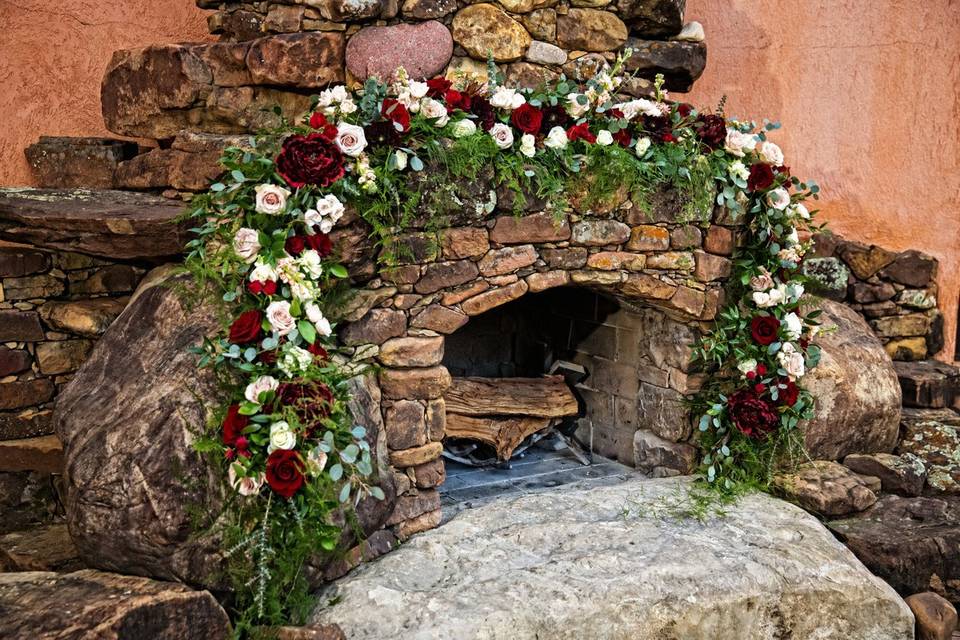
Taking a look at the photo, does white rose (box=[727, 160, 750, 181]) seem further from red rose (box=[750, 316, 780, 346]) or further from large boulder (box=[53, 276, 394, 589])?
large boulder (box=[53, 276, 394, 589])

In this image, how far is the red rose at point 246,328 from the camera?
3.62 meters

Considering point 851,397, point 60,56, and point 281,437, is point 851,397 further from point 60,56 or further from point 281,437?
point 60,56

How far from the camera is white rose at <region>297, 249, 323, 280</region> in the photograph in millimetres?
3678

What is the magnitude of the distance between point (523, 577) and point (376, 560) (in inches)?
25.3

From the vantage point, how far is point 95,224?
13.6 feet

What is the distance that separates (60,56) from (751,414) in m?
Result: 4.03

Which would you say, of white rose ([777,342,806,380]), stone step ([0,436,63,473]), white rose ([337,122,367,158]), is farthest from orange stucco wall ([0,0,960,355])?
stone step ([0,436,63,473])

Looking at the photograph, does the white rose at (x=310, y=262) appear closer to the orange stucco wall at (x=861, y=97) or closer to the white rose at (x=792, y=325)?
the white rose at (x=792, y=325)

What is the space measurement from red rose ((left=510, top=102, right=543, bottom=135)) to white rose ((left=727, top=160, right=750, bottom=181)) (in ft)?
3.57

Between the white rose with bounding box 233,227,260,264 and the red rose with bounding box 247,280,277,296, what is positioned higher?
the white rose with bounding box 233,227,260,264

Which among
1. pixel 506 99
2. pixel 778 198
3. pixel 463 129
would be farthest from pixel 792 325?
pixel 463 129

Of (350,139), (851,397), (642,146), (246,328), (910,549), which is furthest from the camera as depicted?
(851,397)

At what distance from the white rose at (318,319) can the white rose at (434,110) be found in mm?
954

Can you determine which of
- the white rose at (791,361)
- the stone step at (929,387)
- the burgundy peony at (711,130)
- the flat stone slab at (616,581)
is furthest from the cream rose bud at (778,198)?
the stone step at (929,387)
